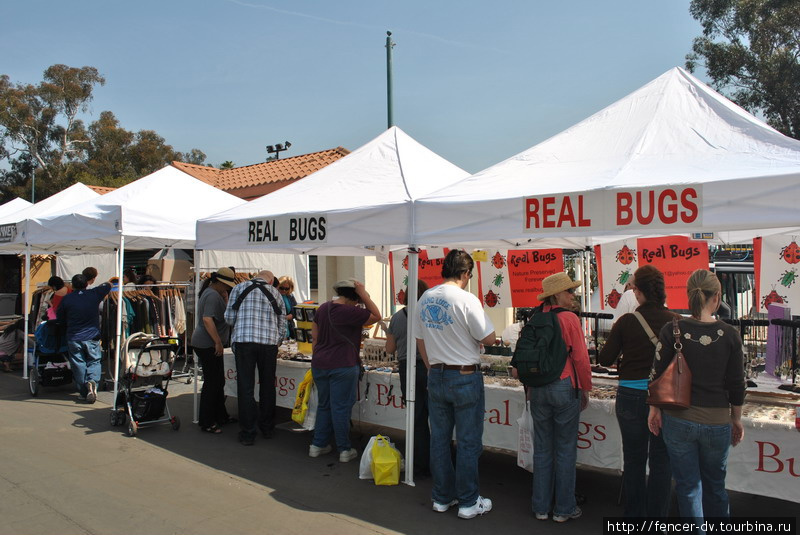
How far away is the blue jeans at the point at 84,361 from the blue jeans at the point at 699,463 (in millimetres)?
7332

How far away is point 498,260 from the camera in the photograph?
8711 mm

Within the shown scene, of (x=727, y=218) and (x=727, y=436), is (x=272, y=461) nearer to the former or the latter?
(x=727, y=436)

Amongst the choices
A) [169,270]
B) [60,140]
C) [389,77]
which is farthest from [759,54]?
[60,140]

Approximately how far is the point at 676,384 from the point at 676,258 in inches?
173

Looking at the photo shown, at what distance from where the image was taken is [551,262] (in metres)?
7.96

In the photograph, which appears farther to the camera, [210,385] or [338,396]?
[210,385]

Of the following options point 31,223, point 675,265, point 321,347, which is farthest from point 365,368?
point 31,223

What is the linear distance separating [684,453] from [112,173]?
134 ft

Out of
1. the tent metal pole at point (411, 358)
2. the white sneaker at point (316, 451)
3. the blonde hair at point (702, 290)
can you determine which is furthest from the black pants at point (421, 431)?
the blonde hair at point (702, 290)

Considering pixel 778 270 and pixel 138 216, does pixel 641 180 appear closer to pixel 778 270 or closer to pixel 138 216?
pixel 778 270

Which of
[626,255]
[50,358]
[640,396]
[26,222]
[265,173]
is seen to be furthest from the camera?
[265,173]

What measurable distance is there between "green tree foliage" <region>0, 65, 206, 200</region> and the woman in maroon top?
111 ft

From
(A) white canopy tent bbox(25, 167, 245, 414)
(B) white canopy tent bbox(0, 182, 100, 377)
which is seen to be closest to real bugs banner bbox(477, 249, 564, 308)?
(A) white canopy tent bbox(25, 167, 245, 414)

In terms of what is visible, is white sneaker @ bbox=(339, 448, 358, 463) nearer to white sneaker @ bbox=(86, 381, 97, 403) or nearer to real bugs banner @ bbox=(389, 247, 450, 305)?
real bugs banner @ bbox=(389, 247, 450, 305)
